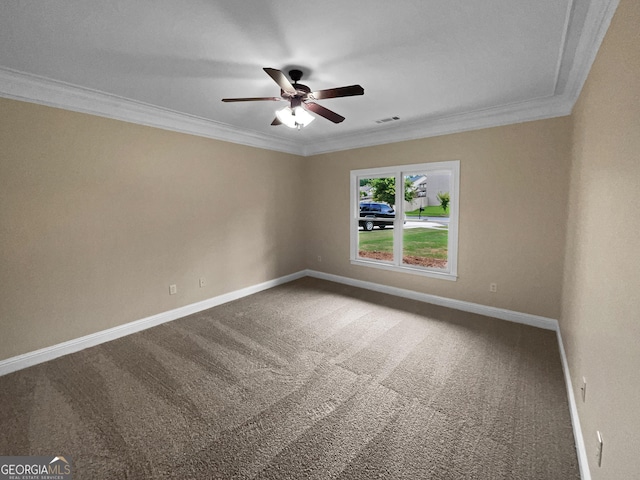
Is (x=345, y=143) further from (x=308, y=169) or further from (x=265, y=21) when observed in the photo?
(x=265, y=21)

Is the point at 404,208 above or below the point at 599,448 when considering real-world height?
above

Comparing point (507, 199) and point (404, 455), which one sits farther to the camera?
point (507, 199)

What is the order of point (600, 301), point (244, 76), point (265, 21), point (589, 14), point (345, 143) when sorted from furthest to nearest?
point (345, 143) → point (244, 76) → point (265, 21) → point (589, 14) → point (600, 301)

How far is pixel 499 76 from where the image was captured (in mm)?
2562

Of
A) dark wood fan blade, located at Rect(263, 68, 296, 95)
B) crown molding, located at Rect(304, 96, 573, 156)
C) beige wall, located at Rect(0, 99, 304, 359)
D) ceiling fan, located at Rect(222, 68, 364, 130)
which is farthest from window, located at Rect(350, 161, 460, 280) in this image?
dark wood fan blade, located at Rect(263, 68, 296, 95)

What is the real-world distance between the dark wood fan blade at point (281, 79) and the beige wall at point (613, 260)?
1794mm

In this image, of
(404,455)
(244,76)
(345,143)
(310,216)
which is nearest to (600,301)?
(404,455)

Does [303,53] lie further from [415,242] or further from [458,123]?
[415,242]

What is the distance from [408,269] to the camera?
175 inches

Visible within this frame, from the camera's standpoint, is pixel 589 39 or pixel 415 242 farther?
pixel 415 242

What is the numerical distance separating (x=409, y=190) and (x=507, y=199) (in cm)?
140

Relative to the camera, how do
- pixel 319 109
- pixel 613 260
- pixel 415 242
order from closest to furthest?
pixel 613 260, pixel 319 109, pixel 415 242

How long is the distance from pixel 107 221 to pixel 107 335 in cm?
129

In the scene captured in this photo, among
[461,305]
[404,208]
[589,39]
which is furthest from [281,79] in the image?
[461,305]
